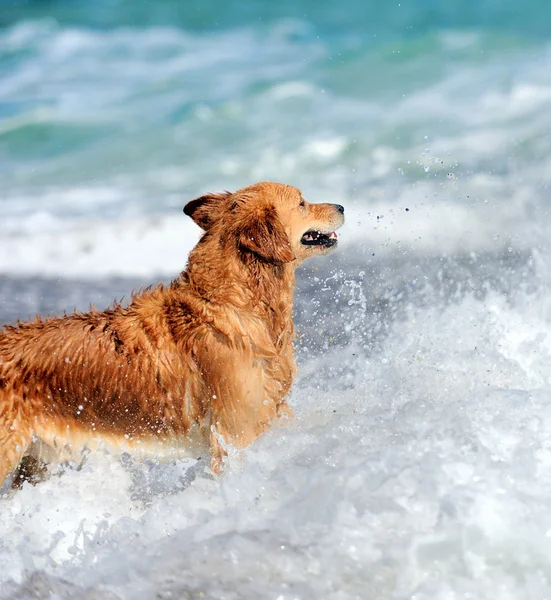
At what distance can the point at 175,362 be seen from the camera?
4281 mm

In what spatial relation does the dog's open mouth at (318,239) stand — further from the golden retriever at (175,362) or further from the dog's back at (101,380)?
the dog's back at (101,380)

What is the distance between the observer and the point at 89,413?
4.29m

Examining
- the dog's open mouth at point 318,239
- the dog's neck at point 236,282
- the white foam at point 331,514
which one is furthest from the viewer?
the dog's open mouth at point 318,239

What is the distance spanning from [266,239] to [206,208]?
0.55 m

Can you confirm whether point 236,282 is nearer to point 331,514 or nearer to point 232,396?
point 232,396

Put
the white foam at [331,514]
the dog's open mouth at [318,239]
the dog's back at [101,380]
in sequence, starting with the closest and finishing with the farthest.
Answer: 1. the white foam at [331,514]
2. the dog's back at [101,380]
3. the dog's open mouth at [318,239]

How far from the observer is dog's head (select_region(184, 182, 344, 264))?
14.0ft

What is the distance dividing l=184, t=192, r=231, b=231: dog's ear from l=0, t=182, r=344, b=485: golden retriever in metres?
0.09

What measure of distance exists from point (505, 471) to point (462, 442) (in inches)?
10.9

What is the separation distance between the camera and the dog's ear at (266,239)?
4.25 metres

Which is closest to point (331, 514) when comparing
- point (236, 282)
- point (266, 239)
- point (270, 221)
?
point (236, 282)

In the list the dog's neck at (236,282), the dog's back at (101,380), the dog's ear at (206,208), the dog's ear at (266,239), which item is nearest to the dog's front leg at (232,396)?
the dog's back at (101,380)

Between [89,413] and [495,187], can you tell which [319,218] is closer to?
[89,413]

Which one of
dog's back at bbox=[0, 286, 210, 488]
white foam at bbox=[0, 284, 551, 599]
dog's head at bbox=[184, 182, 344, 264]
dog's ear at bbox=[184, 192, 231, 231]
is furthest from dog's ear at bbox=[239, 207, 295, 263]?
white foam at bbox=[0, 284, 551, 599]
